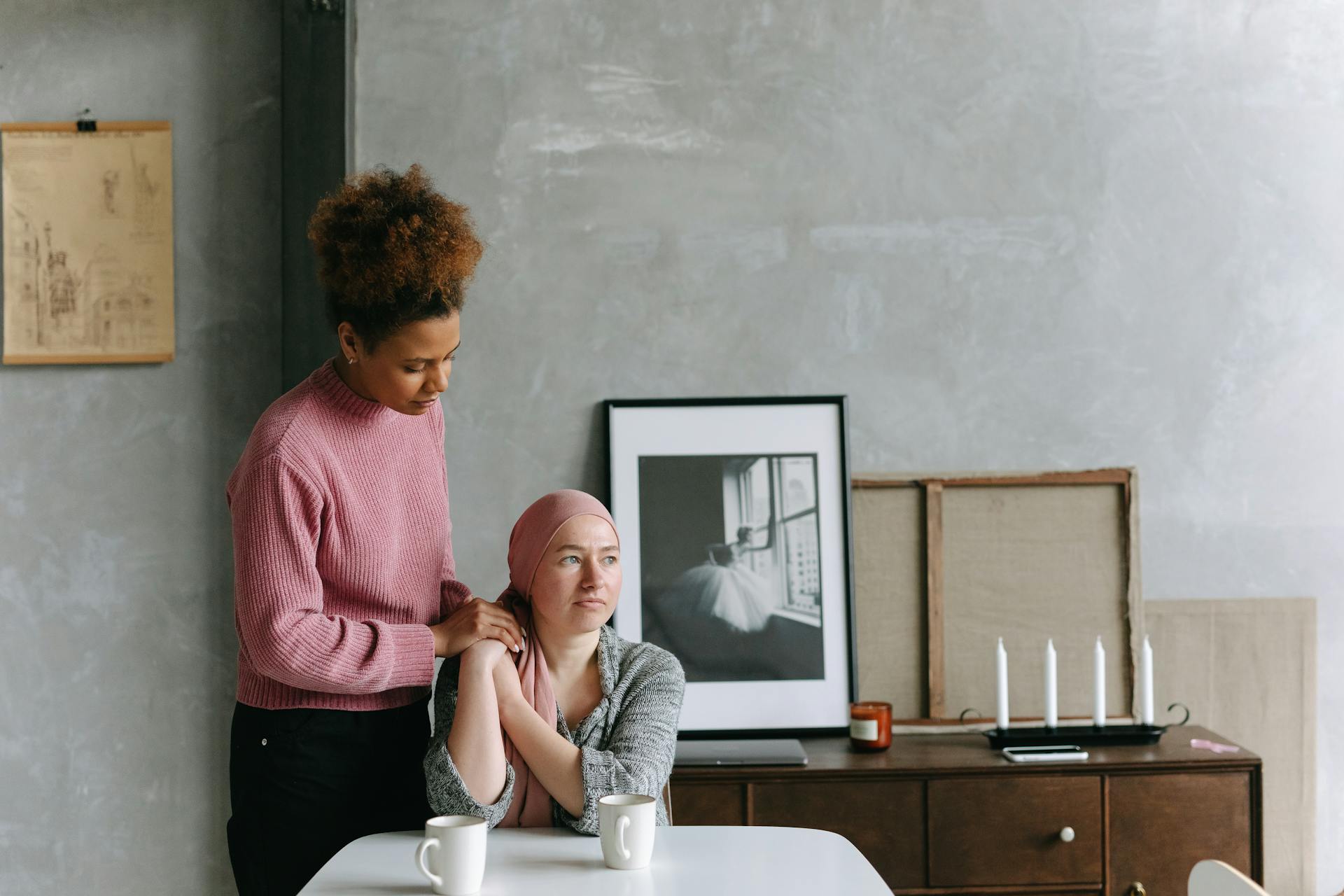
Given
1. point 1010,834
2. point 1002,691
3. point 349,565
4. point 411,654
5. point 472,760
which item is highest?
point 349,565

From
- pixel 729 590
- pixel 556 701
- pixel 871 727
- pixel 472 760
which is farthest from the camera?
pixel 729 590

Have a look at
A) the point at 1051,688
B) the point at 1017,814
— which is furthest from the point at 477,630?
the point at 1051,688

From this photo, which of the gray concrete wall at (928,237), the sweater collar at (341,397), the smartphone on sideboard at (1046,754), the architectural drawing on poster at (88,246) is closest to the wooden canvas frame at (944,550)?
the gray concrete wall at (928,237)

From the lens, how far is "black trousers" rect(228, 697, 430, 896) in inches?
65.5

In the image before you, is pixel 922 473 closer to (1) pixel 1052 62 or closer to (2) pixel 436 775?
(1) pixel 1052 62

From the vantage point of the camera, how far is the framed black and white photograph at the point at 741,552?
104 inches

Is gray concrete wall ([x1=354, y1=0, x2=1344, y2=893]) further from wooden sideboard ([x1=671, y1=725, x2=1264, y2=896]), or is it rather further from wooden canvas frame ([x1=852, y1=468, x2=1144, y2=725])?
wooden sideboard ([x1=671, y1=725, x2=1264, y2=896])

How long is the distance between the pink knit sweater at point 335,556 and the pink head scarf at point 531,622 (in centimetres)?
14

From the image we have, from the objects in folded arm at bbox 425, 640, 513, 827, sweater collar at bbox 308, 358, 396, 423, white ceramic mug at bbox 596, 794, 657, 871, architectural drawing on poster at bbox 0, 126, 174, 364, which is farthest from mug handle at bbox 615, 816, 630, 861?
architectural drawing on poster at bbox 0, 126, 174, 364

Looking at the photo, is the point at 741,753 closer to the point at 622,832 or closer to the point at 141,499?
the point at 622,832

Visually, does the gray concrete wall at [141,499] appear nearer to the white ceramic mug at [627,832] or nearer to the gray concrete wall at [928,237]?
the gray concrete wall at [928,237]

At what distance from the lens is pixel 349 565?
5.48 feet

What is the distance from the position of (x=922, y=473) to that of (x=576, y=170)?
1144 mm

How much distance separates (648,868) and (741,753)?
103 cm
